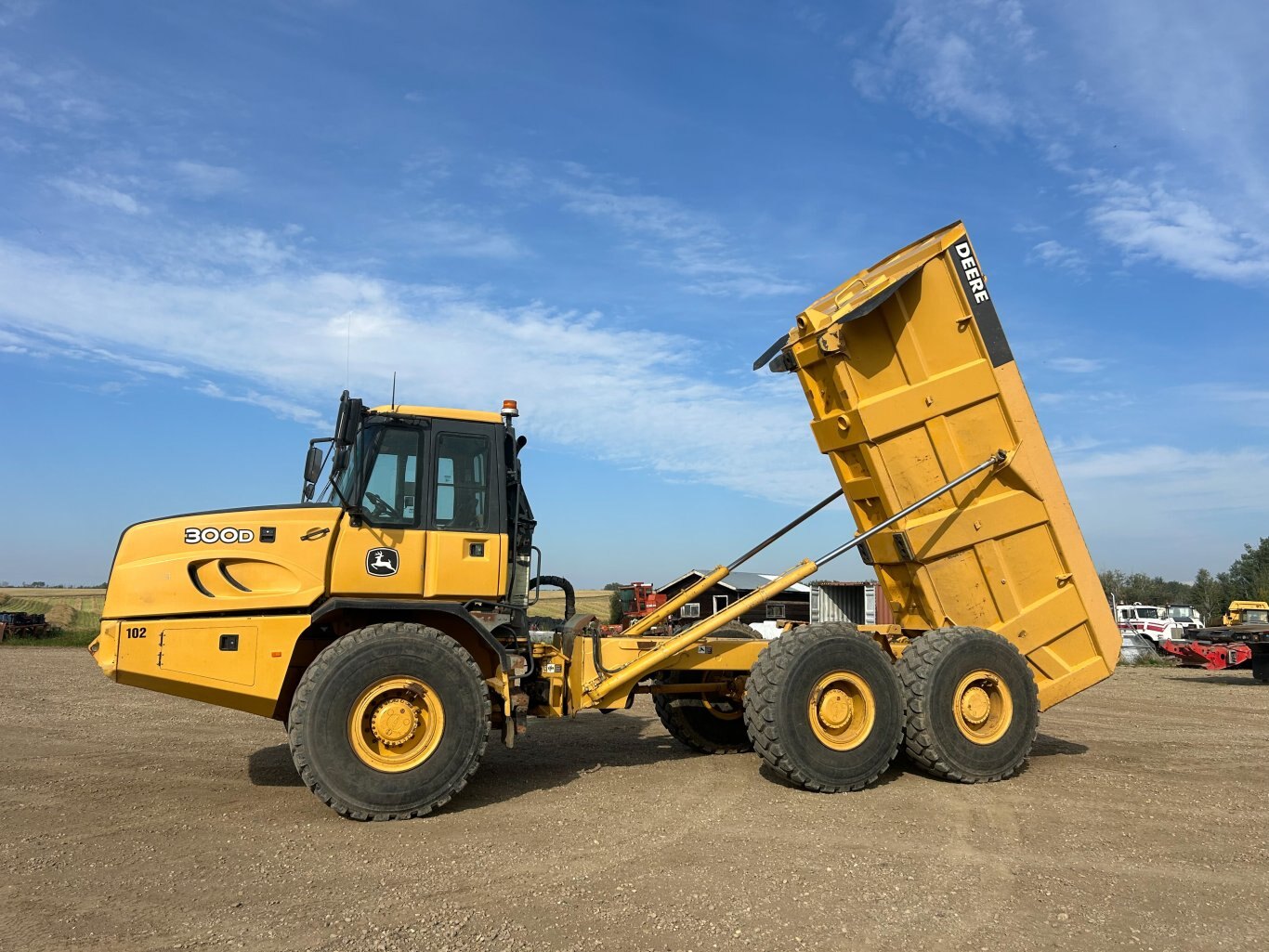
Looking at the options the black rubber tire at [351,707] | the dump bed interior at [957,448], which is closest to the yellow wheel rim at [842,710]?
the dump bed interior at [957,448]

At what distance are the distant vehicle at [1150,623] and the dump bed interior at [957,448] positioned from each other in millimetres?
24932

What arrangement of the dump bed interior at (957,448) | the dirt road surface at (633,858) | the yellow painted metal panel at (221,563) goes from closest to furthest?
the dirt road surface at (633,858)
the yellow painted metal panel at (221,563)
the dump bed interior at (957,448)

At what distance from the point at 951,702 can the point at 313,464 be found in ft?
18.6

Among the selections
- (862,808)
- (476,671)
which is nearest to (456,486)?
(476,671)

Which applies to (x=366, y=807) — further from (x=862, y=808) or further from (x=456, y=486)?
(x=862, y=808)

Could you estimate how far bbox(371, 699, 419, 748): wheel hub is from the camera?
21.6 feet

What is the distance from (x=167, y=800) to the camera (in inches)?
279

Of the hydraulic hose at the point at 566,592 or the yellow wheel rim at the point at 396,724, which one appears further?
the hydraulic hose at the point at 566,592

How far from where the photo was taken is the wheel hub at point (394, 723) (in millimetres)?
6582

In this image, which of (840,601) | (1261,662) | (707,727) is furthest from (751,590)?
(707,727)

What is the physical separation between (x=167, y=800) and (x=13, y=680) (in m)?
13.2

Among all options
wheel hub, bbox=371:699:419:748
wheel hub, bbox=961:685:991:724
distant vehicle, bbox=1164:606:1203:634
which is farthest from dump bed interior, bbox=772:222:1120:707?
distant vehicle, bbox=1164:606:1203:634

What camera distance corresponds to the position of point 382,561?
700cm

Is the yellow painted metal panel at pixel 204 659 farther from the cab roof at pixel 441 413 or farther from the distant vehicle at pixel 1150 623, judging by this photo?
the distant vehicle at pixel 1150 623
